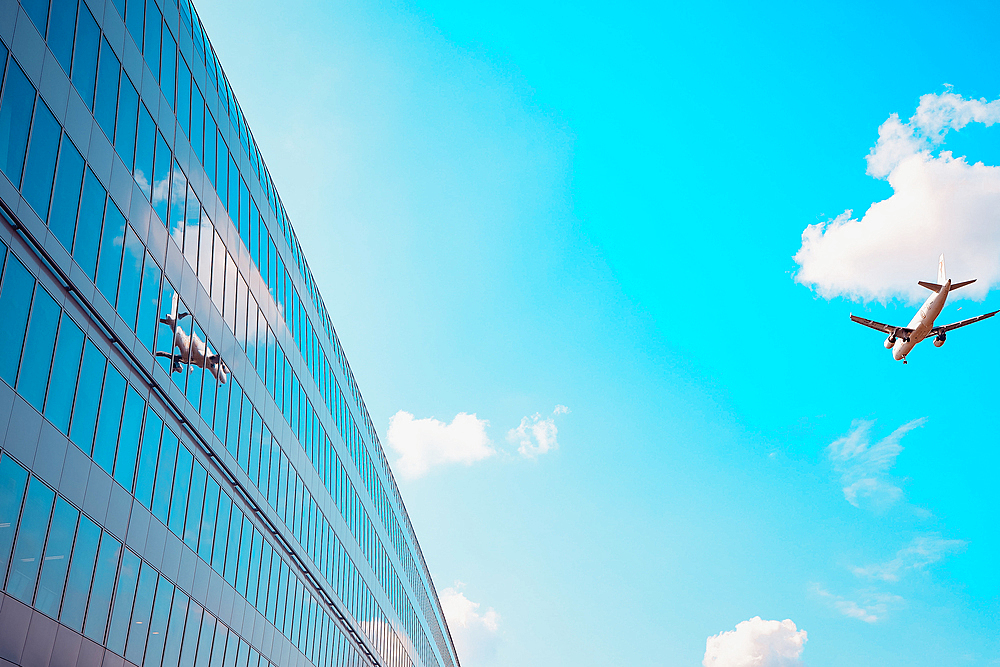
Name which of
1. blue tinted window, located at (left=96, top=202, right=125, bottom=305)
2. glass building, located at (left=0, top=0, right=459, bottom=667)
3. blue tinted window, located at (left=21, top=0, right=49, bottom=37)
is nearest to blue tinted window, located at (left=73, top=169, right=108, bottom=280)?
glass building, located at (left=0, top=0, right=459, bottom=667)

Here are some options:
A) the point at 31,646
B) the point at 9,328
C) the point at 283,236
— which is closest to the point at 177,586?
the point at 31,646

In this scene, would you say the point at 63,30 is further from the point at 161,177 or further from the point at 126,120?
the point at 161,177

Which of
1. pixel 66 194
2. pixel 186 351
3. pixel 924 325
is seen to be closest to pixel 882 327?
pixel 924 325

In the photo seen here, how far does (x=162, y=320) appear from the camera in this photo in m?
23.3

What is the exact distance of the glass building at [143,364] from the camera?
16672mm

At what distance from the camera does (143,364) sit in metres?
22.1

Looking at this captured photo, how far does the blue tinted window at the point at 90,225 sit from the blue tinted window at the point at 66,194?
254 millimetres

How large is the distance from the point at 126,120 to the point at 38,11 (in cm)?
430

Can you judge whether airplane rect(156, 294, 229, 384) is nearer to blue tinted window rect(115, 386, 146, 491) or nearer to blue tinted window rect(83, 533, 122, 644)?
blue tinted window rect(115, 386, 146, 491)

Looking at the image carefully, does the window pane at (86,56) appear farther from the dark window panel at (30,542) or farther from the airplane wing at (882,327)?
the airplane wing at (882,327)

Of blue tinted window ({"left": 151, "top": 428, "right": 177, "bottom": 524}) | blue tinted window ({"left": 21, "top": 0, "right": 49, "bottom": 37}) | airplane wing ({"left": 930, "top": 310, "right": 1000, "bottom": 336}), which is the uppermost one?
airplane wing ({"left": 930, "top": 310, "right": 1000, "bottom": 336})

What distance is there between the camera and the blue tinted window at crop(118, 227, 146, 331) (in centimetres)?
2098

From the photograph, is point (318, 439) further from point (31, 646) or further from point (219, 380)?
point (31, 646)

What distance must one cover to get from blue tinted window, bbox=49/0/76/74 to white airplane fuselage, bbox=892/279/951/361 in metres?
49.4
